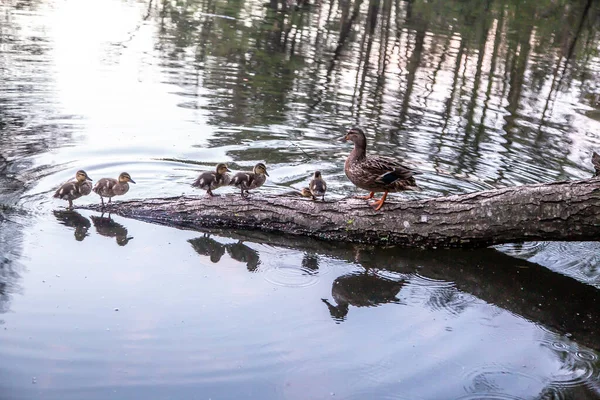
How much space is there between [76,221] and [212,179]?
4.68 ft

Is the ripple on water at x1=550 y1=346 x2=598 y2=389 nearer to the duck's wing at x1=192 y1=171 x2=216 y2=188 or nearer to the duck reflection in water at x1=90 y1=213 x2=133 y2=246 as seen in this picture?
the duck's wing at x1=192 y1=171 x2=216 y2=188

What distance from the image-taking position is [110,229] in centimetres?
670

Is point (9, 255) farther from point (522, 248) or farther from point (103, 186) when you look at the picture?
point (522, 248)

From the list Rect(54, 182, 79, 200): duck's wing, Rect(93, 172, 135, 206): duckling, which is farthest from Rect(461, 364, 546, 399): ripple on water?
Rect(54, 182, 79, 200): duck's wing

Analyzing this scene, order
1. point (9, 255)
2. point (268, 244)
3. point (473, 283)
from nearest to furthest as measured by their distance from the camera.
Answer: point (9, 255) → point (473, 283) → point (268, 244)

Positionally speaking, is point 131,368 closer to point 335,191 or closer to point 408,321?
point 408,321

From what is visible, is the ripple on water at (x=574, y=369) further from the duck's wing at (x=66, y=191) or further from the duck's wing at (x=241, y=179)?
the duck's wing at (x=66, y=191)

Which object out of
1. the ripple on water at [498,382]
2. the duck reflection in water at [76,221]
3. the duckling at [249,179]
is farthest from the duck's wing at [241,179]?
the ripple on water at [498,382]

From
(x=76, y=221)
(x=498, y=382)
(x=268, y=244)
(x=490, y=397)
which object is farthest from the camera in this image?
(x=76, y=221)

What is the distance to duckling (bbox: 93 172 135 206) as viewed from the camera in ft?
23.5

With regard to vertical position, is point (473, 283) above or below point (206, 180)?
below

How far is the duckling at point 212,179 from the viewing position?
7184mm

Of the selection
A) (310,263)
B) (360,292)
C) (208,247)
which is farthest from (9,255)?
Result: (360,292)

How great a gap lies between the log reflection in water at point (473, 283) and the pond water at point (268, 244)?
0.02 meters
